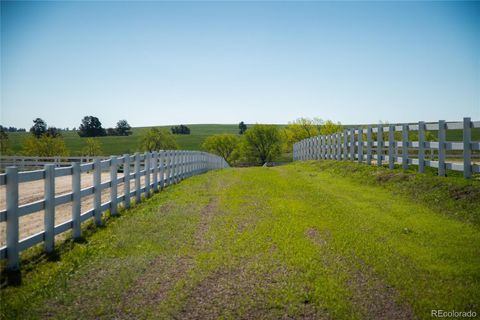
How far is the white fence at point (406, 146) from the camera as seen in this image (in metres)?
11.9

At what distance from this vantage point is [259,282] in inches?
221

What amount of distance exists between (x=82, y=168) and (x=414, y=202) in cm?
789

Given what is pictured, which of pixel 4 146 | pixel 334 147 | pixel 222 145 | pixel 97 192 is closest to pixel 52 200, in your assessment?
pixel 97 192

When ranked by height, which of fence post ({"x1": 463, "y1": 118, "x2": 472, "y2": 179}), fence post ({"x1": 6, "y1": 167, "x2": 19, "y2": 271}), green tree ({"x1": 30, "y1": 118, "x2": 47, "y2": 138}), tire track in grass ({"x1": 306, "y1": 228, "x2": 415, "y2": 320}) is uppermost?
green tree ({"x1": 30, "y1": 118, "x2": 47, "y2": 138})

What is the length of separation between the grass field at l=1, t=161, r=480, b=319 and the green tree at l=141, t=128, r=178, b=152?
74.0 meters

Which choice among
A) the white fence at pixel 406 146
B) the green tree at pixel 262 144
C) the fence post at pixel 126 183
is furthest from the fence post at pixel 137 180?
the green tree at pixel 262 144

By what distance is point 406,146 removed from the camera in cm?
1568

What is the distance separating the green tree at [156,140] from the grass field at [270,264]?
243ft

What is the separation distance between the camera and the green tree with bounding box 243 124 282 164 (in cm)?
8912

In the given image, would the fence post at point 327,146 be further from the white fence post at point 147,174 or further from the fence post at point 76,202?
the fence post at point 76,202

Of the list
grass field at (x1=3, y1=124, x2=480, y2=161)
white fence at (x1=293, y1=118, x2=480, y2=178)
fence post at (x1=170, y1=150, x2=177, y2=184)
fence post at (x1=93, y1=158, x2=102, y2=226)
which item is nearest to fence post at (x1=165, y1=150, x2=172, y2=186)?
fence post at (x1=170, y1=150, x2=177, y2=184)

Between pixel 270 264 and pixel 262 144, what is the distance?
274ft

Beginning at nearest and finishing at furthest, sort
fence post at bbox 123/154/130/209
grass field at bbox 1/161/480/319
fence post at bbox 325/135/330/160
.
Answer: grass field at bbox 1/161/480/319 → fence post at bbox 123/154/130/209 → fence post at bbox 325/135/330/160

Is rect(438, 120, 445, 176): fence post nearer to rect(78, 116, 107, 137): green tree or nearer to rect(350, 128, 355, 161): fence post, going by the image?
rect(350, 128, 355, 161): fence post
